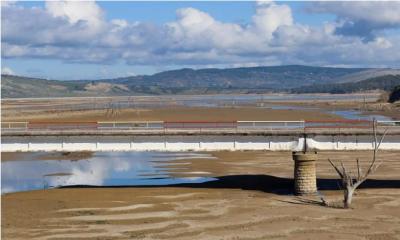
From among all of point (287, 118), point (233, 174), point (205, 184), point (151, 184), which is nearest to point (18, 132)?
point (151, 184)

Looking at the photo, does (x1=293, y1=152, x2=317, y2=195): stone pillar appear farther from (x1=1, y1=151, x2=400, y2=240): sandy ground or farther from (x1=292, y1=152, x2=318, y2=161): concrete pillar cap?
(x1=1, y1=151, x2=400, y2=240): sandy ground

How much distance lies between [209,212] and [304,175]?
7.62 meters

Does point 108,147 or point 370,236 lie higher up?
point 108,147

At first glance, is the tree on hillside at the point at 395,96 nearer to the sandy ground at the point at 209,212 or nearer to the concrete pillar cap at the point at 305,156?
the sandy ground at the point at 209,212

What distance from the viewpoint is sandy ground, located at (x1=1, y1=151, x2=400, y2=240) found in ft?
88.9

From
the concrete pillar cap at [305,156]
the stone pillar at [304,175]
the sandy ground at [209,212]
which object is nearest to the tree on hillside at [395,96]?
the sandy ground at [209,212]

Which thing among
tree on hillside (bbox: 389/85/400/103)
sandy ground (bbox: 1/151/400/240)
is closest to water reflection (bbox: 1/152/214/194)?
sandy ground (bbox: 1/151/400/240)

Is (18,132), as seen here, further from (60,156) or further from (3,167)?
(60,156)

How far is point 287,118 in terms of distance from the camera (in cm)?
9912

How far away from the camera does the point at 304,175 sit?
1415 inches

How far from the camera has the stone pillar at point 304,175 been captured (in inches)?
1412

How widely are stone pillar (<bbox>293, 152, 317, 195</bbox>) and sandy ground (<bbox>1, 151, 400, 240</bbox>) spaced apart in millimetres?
889

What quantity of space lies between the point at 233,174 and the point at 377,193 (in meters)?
11.8

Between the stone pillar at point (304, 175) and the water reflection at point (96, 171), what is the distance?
26.5 feet
